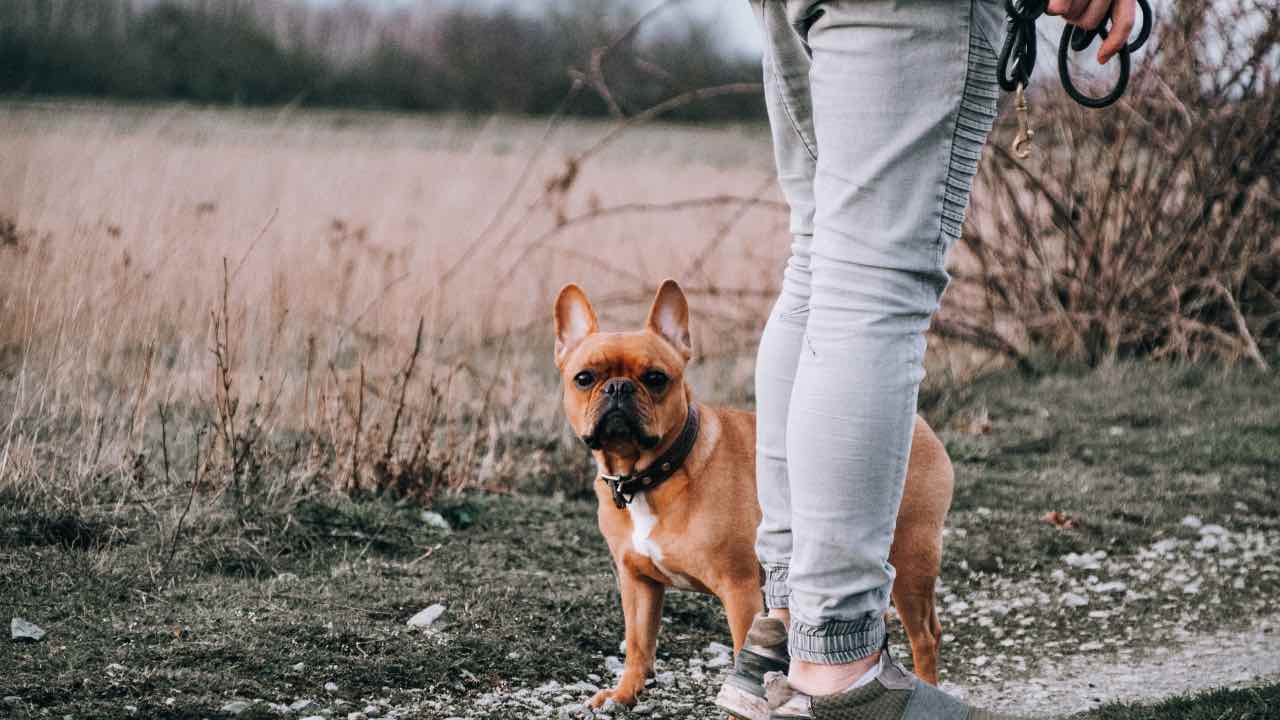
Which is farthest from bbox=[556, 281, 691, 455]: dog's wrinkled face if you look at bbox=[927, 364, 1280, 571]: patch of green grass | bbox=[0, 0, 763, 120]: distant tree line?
bbox=[0, 0, 763, 120]: distant tree line

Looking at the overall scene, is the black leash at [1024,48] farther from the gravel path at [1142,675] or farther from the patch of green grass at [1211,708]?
the gravel path at [1142,675]

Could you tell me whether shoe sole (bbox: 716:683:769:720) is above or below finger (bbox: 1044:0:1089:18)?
below

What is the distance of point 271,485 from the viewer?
3719 millimetres

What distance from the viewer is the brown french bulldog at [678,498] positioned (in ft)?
8.58

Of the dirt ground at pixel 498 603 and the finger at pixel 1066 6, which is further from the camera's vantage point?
the dirt ground at pixel 498 603

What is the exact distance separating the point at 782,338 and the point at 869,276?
376mm

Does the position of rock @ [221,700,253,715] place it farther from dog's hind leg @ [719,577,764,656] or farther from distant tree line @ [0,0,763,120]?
distant tree line @ [0,0,763,120]

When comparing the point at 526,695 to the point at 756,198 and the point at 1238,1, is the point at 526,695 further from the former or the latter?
the point at 1238,1

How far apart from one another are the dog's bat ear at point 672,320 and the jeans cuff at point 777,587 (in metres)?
0.84

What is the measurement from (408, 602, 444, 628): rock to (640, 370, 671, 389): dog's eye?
2.79 feet

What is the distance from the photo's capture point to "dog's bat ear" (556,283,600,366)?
3.07 metres

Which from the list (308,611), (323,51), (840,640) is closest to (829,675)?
(840,640)

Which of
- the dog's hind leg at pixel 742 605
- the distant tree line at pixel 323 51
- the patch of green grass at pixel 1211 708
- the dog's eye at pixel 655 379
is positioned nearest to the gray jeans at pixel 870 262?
the dog's hind leg at pixel 742 605

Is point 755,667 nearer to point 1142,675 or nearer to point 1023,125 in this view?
point 1023,125
